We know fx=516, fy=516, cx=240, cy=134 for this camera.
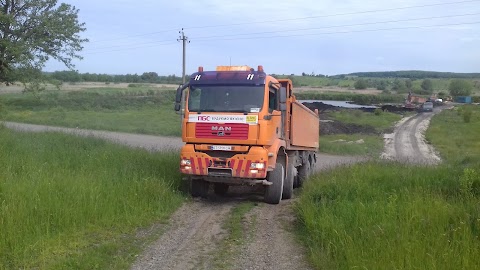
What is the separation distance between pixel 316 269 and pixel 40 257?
3.68 meters

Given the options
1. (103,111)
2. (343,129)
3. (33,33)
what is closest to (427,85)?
(343,129)

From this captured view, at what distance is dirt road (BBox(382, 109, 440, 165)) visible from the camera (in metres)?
29.2

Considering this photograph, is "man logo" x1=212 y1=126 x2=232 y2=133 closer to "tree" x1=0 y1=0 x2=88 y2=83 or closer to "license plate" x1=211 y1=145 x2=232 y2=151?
"license plate" x1=211 y1=145 x2=232 y2=151

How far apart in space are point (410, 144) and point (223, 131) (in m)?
29.3

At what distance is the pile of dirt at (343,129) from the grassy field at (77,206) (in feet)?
97.7

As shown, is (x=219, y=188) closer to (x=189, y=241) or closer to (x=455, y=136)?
(x=189, y=241)

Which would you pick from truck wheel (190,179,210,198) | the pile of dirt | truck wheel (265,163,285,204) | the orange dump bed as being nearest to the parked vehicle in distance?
the pile of dirt

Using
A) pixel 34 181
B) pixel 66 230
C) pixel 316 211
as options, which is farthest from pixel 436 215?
pixel 34 181

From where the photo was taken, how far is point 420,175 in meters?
12.0

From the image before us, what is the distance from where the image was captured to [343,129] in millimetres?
43219

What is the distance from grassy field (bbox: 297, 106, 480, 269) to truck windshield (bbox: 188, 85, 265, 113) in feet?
7.70

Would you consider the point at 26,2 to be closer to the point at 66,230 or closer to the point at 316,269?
the point at 66,230

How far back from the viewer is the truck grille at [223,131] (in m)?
11.3

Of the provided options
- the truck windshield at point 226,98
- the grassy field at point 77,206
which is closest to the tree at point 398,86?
the truck windshield at point 226,98
